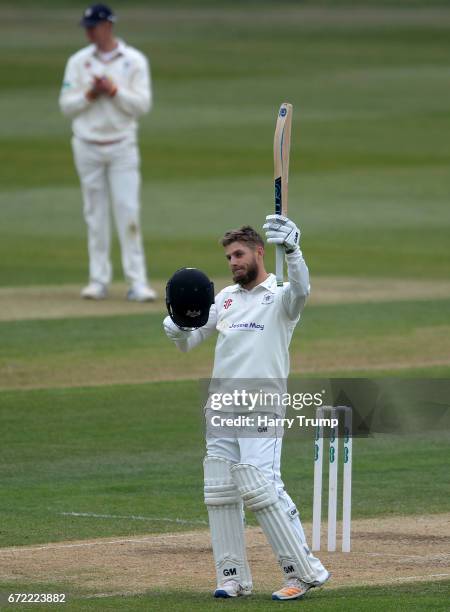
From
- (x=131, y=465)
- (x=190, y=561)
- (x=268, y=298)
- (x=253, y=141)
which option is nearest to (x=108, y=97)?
(x=131, y=465)

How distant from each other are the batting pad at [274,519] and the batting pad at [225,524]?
0.10 m

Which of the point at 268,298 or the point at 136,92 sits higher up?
the point at 136,92

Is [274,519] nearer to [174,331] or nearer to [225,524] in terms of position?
[225,524]

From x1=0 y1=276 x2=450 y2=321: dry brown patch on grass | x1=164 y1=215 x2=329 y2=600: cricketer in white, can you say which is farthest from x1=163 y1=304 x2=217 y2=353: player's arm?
x1=0 y1=276 x2=450 y2=321: dry brown patch on grass

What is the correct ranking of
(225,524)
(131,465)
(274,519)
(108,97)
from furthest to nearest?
(108,97) → (131,465) → (225,524) → (274,519)

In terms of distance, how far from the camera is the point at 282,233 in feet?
25.4

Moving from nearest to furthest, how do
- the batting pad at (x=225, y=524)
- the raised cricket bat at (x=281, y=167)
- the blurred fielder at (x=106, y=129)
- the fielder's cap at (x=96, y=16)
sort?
1. the batting pad at (x=225, y=524)
2. the raised cricket bat at (x=281, y=167)
3. the fielder's cap at (x=96, y=16)
4. the blurred fielder at (x=106, y=129)

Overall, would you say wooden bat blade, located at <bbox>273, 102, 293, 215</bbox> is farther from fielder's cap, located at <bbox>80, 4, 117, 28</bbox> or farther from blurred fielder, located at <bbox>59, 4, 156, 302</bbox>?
blurred fielder, located at <bbox>59, 4, 156, 302</bbox>

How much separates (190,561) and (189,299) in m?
1.63

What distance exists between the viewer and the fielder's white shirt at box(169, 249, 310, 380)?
7.91 m

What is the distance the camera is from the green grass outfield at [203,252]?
1052 cm

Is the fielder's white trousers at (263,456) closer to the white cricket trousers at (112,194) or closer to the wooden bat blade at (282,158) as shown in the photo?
the wooden bat blade at (282,158)

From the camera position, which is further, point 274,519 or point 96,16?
point 96,16

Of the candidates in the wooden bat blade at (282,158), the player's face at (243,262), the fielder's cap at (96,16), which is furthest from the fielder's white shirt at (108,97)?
the player's face at (243,262)
